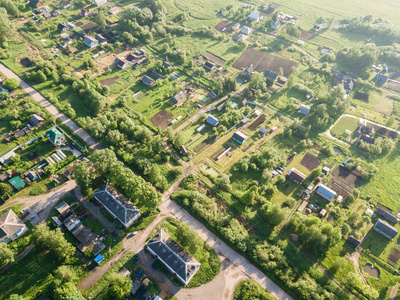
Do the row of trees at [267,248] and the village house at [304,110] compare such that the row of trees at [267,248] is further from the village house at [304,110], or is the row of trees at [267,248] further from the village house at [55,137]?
the village house at [304,110]

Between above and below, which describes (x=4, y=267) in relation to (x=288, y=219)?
below

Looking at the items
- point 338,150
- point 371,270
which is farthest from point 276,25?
point 371,270

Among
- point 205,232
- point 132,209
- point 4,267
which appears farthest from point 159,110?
point 4,267

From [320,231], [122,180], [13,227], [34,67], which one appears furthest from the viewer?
[34,67]

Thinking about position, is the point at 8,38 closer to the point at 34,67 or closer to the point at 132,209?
the point at 34,67

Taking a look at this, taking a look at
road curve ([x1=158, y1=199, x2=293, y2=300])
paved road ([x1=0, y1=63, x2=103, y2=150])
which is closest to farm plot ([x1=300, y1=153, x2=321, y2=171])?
road curve ([x1=158, y1=199, x2=293, y2=300])

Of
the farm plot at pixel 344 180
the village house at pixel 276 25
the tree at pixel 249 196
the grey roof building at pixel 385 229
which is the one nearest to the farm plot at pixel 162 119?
the tree at pixel 249 196

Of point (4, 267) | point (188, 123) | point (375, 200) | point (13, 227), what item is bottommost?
point (4, 267)
